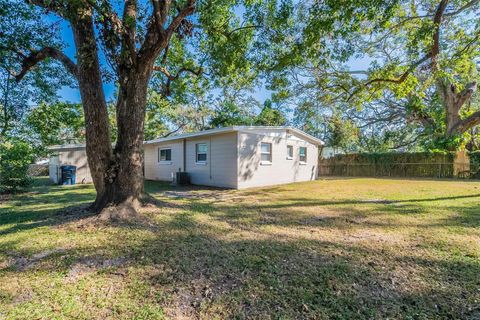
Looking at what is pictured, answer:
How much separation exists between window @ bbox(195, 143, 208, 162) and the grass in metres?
6.69

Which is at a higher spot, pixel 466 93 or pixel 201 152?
pixel 466 93

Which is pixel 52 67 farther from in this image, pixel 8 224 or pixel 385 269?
pixel 385 269

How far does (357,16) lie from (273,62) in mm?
2609

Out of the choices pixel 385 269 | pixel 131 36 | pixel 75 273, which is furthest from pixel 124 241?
pixel 131 36

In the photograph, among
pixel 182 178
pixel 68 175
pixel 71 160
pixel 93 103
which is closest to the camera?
pixel 93 103

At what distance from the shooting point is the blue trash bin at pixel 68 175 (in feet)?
42.5

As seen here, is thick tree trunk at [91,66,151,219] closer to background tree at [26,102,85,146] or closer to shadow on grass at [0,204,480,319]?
shadow on grass at [0,204,480,319]

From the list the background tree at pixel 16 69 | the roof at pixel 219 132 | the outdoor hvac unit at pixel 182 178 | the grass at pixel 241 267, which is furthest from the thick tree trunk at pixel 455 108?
the background tree at pixel 16 69

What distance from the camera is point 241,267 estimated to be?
2863 mm

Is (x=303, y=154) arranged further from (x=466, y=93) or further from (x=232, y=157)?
(x=466, y=93)

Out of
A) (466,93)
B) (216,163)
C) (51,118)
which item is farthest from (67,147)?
(466,93)

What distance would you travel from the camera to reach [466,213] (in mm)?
5445

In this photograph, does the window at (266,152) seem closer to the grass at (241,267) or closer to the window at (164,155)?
the window at (164,155)

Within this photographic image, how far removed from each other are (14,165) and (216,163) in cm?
767
